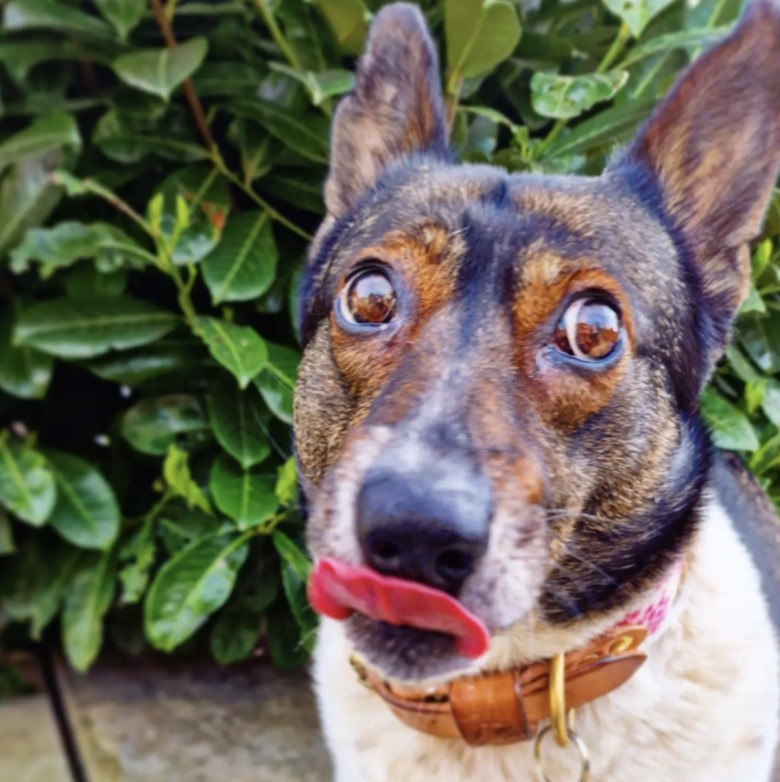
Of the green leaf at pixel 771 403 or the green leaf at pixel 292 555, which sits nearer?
the green leaf at pixel 771 403

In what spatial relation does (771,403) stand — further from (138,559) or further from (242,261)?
(138,559)

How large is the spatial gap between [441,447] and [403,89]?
3.23 feet

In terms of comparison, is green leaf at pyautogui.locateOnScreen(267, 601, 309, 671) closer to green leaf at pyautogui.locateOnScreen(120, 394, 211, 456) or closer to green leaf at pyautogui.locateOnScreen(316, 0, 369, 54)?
green leaf at pyautogui.locateOnScreen(120, 394, 211, 456)

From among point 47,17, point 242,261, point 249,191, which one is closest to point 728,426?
point 242,261

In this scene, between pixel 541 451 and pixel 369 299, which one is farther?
pixel 369 299

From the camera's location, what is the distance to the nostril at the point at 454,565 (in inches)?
44.6

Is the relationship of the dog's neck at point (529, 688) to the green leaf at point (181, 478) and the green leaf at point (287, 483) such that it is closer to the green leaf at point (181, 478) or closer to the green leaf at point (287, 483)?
the green leaf at point (287, 483)

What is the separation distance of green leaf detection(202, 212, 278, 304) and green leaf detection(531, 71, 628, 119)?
32.4 inches

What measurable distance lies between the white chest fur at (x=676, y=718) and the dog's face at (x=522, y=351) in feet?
0.58

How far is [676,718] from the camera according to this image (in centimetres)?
154

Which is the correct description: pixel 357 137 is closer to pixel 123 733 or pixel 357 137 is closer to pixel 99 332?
pixel 99 332

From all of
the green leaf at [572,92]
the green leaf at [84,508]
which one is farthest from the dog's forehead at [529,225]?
the green leaf at [84,508]

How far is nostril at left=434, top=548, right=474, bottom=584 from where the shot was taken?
113cm

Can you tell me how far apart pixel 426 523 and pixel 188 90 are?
177 cm
